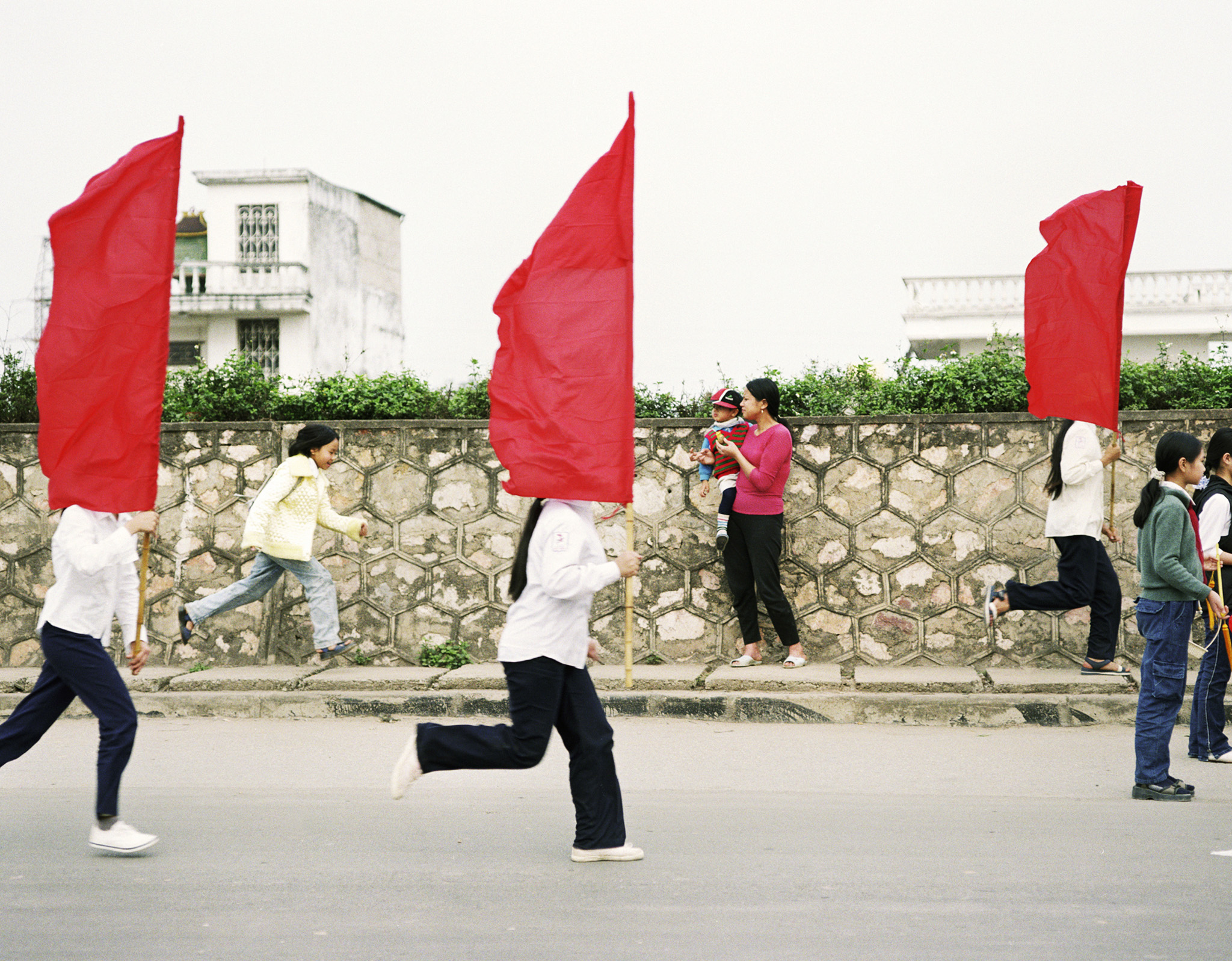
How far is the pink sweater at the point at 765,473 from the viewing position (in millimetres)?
7953

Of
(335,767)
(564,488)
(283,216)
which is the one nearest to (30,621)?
(335,767)

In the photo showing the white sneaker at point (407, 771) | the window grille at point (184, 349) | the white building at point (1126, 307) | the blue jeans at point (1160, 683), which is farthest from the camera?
the window grille at point (184, 349)

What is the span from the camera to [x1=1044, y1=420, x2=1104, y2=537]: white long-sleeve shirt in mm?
7492

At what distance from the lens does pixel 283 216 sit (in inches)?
1486

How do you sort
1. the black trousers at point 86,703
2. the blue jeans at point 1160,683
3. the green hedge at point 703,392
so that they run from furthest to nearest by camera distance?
the green hedge at point 703,392 < the blue jeans at point 1160,683 < the black trousers at point 86,703

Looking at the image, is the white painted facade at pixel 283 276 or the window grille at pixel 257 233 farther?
the window grille at pixel 257 233

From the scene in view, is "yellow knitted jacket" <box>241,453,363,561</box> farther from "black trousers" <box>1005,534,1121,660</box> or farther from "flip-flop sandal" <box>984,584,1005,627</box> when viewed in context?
"black trousers" <box>1005,534,1121,660</box>

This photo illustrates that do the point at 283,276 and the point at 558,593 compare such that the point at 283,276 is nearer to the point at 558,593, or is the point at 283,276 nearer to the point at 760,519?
the point at 760,519

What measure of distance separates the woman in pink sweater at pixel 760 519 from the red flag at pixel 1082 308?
1.65 m

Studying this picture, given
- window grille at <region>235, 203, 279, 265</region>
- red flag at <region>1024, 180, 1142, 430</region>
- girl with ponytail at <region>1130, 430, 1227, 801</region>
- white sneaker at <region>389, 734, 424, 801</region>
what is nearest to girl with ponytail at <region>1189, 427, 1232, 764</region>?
girl with ponytail at <region>1130, 430, 1227, 801</region>

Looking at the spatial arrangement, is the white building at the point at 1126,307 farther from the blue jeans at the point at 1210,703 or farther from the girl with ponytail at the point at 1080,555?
the blue jeans at the point at 1210,703

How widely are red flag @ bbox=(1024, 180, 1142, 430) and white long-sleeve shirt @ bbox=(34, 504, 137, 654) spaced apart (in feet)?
17.1

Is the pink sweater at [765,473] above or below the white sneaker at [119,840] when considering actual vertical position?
above

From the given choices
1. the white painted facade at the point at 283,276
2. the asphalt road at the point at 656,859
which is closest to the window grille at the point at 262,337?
the white painted facade at the point at 283,276
